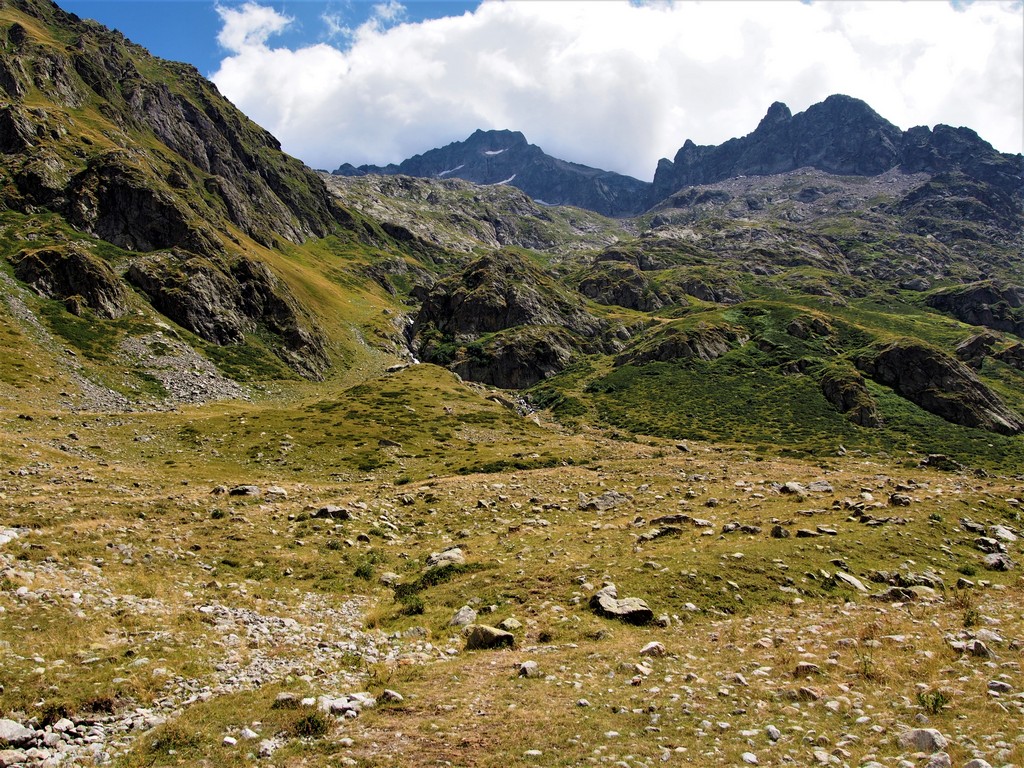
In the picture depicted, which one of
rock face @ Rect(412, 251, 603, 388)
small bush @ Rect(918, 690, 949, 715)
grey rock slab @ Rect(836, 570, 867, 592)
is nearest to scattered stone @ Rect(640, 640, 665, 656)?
small bush @ Rect(918, 690, 949, 715)

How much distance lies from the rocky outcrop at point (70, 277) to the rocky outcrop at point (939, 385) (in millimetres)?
158669

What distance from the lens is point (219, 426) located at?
51.1m

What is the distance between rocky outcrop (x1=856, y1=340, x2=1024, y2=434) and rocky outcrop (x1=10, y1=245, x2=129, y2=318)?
159 metres

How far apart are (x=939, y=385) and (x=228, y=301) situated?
514ft

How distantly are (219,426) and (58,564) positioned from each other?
37.5 meters

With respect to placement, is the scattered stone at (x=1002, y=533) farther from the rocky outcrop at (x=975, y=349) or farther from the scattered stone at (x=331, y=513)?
the rocky outcrop at (x=975, y=349)

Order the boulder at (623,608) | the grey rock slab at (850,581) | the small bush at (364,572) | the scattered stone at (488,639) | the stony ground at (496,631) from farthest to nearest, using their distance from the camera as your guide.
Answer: the small bush at (364,572)
the grey rock slab at (850,581)
the boulder at (623,608)
the scattered stone at (488,639)
the stony ground at (496,631)

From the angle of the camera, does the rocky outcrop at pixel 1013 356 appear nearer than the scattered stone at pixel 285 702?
No

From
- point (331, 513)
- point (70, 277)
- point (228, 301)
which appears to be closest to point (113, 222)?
point (228, 301)

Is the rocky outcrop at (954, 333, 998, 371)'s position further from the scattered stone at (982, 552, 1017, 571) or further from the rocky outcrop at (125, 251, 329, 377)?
the rocky outcrop at (125, 251, 329, 377)

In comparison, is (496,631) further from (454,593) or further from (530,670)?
(454,593)

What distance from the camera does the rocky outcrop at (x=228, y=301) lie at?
100312 millimetres

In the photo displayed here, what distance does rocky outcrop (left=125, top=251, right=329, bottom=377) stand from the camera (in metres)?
100

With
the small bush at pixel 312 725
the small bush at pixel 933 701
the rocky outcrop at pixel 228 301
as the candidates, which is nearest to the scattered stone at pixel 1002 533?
the small bush at pixel 933 701
